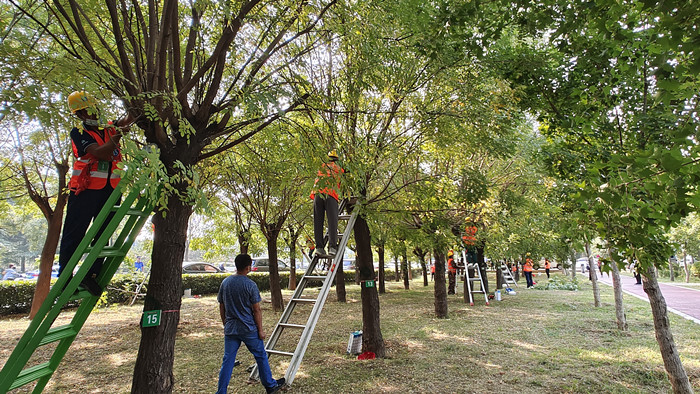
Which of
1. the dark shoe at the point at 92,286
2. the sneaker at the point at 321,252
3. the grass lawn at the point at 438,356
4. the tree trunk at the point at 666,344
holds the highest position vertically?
the sneaker at the point at 321,252

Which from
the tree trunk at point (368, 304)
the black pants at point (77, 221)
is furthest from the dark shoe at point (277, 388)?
the black pants at point (77, 221)

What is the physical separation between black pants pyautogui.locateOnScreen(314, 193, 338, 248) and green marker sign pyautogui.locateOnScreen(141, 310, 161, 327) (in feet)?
8.80

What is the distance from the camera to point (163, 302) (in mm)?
4145

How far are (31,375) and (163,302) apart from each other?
1361 millimetres

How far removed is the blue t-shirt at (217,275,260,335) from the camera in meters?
5.04

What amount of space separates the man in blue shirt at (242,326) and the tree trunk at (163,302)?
3.05 ft

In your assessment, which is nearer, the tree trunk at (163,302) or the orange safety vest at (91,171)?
the orange safety vest at (91,171)

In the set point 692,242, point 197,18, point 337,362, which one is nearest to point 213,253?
point 337,362

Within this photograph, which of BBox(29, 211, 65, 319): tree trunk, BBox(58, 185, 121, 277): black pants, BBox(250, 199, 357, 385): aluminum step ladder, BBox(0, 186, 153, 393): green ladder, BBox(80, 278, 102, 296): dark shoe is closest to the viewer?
BBox(0, 186, 153, 393): green ladder

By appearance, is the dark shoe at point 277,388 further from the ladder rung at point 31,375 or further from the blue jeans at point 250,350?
Answer: the ladder rung at point 31,375

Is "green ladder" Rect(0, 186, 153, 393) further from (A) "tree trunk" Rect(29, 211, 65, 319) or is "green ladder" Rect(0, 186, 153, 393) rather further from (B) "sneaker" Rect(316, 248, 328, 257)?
(A) "tree trunk" Rect(29, 211, 65, 319)

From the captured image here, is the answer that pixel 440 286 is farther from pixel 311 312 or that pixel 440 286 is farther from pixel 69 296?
pixel 69 296

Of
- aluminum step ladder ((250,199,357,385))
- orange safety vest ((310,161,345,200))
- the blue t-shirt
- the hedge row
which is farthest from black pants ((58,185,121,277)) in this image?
the hedge row

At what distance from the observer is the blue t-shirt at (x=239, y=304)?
5039 mm
